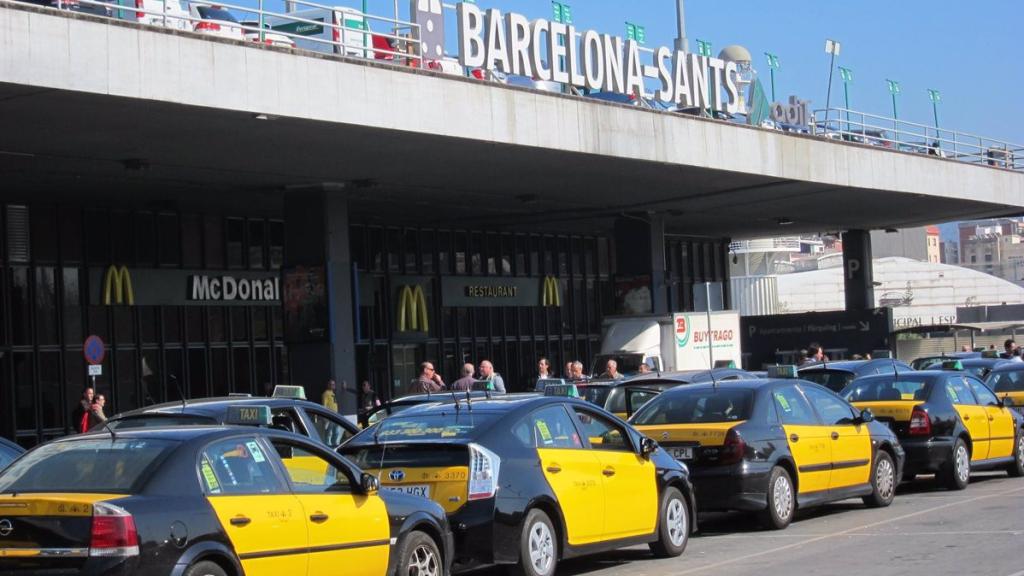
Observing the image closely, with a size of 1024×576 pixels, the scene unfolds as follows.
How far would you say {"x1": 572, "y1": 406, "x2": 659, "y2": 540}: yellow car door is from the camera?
39.9 feet

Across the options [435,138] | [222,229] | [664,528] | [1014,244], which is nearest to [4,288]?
[222,229]

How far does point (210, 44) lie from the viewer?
1931 cm

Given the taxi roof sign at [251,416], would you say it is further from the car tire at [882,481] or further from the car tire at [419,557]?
the car tire at [882,481]

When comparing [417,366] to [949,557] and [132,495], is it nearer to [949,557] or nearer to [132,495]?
[949,557]

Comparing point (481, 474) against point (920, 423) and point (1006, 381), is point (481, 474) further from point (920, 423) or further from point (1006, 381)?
point (1006, 381)

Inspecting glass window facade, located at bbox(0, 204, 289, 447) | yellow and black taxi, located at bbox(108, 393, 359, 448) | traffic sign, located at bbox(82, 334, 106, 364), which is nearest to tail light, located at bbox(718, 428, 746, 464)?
yellow and black taxi, located at bbox(108, 393, 359, 448)

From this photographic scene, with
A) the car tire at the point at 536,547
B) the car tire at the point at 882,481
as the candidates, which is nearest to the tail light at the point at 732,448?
the car tire at the point at 882,481

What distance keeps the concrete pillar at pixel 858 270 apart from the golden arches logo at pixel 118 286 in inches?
904

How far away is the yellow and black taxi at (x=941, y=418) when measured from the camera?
59.5ft

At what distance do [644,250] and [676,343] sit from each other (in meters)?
4.34

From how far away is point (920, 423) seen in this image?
18125 mm

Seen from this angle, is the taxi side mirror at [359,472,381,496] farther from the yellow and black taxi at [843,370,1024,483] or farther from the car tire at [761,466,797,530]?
the yellow and black taxi at [843,370,1024,483]

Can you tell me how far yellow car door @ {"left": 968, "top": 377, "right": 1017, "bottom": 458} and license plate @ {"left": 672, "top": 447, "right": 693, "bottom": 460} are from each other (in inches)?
254

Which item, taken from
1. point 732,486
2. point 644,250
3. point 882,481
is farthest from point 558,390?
point 644,250
